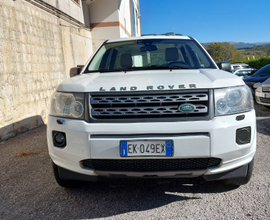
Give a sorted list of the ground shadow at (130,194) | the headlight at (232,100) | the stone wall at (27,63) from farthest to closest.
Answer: the stone wall at (27,63)
the ground shadow at (130,194)
the headlight at (232,100)

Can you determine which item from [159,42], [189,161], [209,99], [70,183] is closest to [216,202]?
[189,161]

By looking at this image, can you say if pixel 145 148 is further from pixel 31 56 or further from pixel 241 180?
pixel 31 56

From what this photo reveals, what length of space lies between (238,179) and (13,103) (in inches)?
181

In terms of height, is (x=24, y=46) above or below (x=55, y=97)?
above

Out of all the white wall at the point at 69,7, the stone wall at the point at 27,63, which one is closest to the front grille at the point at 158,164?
the stone wall at the point at 27,63

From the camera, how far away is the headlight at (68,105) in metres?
2.21

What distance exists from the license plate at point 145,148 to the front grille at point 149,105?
232 millimetres

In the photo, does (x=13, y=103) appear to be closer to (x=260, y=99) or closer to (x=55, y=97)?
(x=55, y=97)

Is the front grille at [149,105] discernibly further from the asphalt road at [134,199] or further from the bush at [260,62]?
the bush at [260,62]

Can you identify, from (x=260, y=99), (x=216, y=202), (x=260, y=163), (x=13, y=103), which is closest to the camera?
(x=216, y=202)

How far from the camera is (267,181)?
107 inches

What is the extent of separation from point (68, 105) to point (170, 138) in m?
0.99

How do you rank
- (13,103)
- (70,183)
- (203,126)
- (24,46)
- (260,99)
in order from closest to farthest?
1. (203,126)
2. (70,183)
3. (13,103)
4. (24,46)
5. (260,99)

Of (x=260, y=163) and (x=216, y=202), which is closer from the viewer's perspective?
(x=216, y=202)
